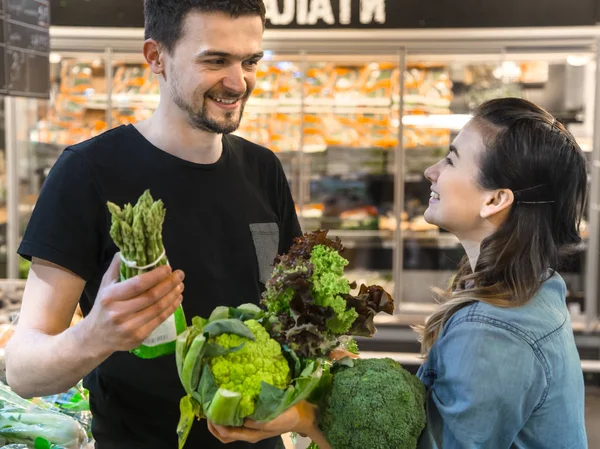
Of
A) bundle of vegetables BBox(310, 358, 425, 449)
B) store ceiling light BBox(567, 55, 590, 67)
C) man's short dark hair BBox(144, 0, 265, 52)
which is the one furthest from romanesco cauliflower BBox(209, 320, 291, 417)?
store ceiling light BBox(567, 55, 590, 67)

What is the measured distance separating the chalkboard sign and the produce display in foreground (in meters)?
2.28

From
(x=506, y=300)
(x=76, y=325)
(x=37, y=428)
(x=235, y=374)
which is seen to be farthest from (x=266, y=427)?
(x=37, y=428)

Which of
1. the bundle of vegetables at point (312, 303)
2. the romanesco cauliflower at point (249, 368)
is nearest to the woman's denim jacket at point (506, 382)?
the bundle of vegetables at point (312, 303)

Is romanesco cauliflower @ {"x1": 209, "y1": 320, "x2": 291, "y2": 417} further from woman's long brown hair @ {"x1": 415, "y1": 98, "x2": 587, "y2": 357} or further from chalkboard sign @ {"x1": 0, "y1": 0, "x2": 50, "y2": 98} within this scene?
chalkboard sign @ {"x1": 0, "y1": 0, "x2": 50, "y2": 98}

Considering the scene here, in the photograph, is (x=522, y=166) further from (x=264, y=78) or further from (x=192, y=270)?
(x=264, y=78)

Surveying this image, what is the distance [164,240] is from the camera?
1698mm

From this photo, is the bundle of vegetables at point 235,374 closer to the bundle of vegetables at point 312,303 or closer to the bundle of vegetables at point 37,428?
the bundle of vegetables at point 312,303

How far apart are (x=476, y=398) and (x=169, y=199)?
88 centimetres

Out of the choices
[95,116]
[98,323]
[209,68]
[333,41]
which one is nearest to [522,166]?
[209,68]

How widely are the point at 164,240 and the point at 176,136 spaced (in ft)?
0.93

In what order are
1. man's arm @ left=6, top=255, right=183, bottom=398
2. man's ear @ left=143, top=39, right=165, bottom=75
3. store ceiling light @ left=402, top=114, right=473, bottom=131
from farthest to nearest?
store ceiling light @ left=402, top=114, right=473, bottom=131
man's ear @ left=143, top=39, right=165, bottom=75
man's arm @ left=6, top=255, right=183, bottom=398

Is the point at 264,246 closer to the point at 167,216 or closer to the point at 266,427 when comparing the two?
the point at 167,216

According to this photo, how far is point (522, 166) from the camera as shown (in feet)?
5.12

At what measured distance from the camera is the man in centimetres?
156
